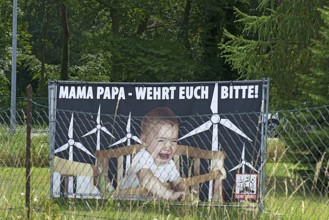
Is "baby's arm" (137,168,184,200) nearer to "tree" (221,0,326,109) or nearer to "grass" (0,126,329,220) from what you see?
"grass" (0,126,329,220)

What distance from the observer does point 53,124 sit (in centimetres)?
1112

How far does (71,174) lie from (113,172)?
61 cm

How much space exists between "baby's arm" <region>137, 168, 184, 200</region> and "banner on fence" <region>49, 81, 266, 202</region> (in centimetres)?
1

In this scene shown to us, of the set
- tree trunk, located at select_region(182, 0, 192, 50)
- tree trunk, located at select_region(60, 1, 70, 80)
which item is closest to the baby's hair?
tree trunk, located at select_region(60, 1, 70, 80)

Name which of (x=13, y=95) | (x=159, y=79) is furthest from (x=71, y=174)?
(x=159, y=79)

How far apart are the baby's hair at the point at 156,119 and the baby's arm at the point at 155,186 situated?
21.6 inches

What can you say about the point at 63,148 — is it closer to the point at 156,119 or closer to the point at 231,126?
the point at 156,119

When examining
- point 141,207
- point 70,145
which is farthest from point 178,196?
point 70,145

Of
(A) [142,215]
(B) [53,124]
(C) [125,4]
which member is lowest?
(A) [142,215]

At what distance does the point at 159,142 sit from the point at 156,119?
31cm

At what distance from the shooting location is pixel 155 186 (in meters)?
10.6

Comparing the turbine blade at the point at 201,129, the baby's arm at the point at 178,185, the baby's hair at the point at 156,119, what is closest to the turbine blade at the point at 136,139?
the baby's hair at the point at 156,119

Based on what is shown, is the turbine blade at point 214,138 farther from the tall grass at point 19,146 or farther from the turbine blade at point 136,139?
the tall grass at point 19,146

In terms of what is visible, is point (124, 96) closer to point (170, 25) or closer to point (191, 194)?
point (191, 194)
